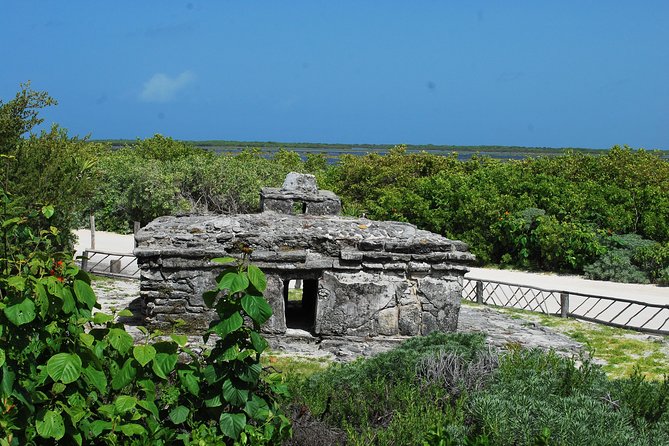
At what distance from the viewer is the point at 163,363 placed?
488 cm

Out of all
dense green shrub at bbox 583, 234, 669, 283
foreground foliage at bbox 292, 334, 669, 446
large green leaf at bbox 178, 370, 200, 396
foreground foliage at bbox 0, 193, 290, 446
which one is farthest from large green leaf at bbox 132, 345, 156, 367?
dense green shrub at bbox 583, 234, 669, 283

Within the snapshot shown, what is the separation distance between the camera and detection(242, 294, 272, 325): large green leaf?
189 inches

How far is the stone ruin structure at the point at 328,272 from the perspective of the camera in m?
11.9

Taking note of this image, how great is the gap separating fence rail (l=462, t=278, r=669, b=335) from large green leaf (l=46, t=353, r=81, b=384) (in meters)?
11.3

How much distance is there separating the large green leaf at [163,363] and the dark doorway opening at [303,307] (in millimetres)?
7675

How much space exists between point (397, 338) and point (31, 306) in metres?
8.44

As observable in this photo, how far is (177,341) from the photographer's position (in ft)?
15.5

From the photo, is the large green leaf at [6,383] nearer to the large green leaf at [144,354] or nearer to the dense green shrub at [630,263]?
the large green leaf at [144,354]

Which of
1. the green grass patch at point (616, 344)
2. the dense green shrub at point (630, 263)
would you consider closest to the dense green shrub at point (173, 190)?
the dense green shrub at point (630, 263)

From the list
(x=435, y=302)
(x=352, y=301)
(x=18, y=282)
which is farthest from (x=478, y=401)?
(x=435, y=302)

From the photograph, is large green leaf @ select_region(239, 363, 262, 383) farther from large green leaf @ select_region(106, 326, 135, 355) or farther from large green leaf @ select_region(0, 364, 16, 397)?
large green leaf @ select_region(0, 364, 16, 397)

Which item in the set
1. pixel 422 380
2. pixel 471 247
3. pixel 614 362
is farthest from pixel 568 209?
pixel 422 380

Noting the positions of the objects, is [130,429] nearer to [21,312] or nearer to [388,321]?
[21,312]

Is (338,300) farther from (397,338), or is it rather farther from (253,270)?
(253,270)
